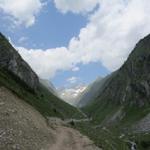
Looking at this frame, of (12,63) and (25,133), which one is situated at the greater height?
(12,63)

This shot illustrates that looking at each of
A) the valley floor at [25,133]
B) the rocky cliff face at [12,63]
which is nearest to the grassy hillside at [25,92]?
the rocky cliff face at [12,63]

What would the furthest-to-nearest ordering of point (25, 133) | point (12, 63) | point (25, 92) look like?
point (12, 63) < point (25, 92) < point (25, 133)

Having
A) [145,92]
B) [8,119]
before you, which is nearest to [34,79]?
[145,92]

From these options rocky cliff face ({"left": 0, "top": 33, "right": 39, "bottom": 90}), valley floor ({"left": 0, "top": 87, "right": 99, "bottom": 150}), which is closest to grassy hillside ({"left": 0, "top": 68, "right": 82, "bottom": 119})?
rocky cliff face ({"left": 0, "top": 33, "right": 39, "bottom": 90})

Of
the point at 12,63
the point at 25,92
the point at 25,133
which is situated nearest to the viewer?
the point at 25,133

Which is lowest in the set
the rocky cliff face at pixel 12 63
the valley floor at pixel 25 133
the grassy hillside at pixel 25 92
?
the valley floor at pixel 25 133

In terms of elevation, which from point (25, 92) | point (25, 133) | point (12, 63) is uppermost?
point (12, 63)

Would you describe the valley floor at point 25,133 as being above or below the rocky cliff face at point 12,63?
below

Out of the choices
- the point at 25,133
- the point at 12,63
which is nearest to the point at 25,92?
the point at 12,63

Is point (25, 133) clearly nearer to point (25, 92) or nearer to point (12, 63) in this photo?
point (25, 92)

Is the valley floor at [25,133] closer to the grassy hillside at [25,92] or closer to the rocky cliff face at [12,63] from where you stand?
the grassy hillside at [25,92]

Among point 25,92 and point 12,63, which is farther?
point 12,63

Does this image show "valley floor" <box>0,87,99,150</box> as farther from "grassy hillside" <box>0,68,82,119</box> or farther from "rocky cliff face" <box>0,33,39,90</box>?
"rocky cliff face" <box>0,33,39,90</box>

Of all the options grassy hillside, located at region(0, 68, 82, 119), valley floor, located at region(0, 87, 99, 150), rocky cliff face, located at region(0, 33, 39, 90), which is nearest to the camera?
valley floor, located at region(0, 87, 99, 150)
